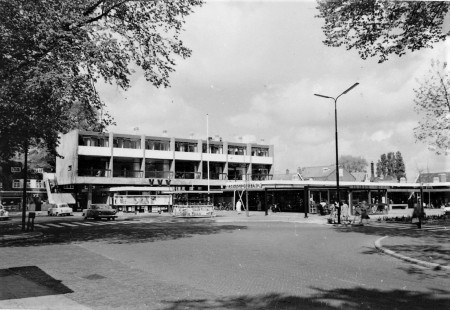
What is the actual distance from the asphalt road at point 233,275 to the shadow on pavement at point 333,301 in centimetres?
2

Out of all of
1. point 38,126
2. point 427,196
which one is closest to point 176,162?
point 427,196

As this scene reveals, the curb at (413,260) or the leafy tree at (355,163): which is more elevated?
the leafy tree at (355,163)

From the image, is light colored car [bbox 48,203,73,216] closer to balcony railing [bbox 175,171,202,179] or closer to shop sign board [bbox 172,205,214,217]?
shop sign board [bbox 172,205,214,217]

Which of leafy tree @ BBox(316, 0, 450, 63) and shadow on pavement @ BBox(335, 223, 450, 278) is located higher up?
leafy tree @ BBox(316, 0, 450, 63)

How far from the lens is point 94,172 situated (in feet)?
179

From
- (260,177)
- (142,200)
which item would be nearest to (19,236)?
(142,200)

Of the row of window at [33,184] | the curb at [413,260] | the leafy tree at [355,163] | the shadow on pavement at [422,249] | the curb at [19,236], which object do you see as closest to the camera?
the shadow on pavement at [422,249]

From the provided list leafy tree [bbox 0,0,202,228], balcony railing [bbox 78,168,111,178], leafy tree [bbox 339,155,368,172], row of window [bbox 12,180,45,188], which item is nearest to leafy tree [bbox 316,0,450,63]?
leafy tree [bbox 0,0,202,228]

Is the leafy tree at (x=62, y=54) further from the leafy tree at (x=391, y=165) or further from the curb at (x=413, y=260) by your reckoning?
the leafy tree at (x=391, y=165)

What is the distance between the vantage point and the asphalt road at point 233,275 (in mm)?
7527

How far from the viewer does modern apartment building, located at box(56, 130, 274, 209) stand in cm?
5441

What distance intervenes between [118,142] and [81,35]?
41832 millimetres

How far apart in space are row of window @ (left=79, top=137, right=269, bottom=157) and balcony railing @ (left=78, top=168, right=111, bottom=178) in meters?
3.43

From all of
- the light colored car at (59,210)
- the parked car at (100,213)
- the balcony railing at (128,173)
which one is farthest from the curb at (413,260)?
the balcony railing at (128,173)
